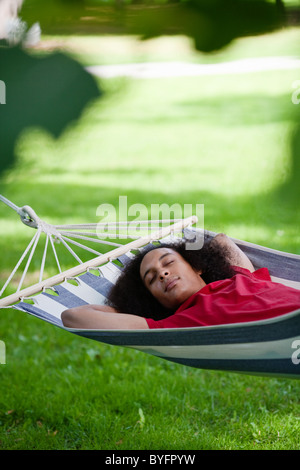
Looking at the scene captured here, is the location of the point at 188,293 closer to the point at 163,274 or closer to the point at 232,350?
the point at 163,274

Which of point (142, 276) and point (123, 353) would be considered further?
point (123, 353)

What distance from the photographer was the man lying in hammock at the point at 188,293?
5.62 ft

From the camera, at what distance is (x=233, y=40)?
2.05 feet

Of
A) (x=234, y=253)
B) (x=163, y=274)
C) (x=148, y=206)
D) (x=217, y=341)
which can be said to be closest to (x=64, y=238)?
(x=163, y=274)

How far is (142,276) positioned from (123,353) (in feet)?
2.59

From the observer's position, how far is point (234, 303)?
1.78 meters

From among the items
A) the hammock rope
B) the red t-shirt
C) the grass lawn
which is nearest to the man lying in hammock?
the red t-shirt

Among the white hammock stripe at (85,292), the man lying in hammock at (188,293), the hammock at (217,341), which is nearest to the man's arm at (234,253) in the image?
the man lying in hammock at (188,293)

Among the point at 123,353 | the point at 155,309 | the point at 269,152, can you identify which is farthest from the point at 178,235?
the point at 269,152

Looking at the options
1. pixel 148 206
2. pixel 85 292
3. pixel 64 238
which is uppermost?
pixel 64 238

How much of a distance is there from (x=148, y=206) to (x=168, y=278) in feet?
9.65

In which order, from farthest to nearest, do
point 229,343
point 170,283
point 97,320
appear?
point 170,283
point 97,320
point 229,343

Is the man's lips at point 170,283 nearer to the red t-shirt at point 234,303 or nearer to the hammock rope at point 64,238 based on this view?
the red t-shirt at point 234,303
